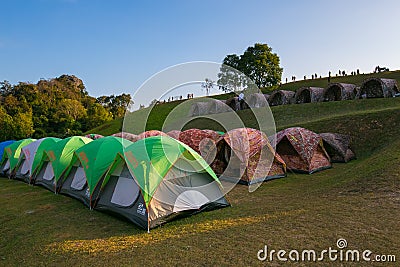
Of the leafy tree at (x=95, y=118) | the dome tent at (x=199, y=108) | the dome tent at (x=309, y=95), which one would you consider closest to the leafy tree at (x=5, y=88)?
the leafy tree at (x=95, y=118)

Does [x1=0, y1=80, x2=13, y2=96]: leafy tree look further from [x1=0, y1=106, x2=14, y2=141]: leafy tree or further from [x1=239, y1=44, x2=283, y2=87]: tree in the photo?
[x1=239, y1=44, x2=283, y2=87]: tree

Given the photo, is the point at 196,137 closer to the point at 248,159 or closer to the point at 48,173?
the point at 248,159

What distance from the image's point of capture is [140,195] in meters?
6.31

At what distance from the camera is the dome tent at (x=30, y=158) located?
11625mm

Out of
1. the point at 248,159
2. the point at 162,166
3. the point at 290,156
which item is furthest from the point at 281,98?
the point at 162,166

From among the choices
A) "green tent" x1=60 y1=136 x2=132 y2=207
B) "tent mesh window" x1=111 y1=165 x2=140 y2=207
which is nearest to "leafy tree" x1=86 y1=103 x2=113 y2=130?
"green tent" x1=60 y1=136 x2=132 y2=207

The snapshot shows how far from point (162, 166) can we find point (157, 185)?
1.57 feet

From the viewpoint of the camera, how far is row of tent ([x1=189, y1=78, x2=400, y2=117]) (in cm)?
2209

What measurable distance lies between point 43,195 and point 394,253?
946 cm

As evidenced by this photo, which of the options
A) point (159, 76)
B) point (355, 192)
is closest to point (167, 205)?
point (159, 76)

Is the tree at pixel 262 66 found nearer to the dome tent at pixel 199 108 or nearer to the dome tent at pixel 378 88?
the dome tent at pixel 199 108

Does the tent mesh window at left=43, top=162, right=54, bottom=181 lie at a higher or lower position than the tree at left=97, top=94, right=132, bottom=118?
lower

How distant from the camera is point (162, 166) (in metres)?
6.55

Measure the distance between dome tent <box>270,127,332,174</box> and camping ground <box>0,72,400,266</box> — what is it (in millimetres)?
1718
